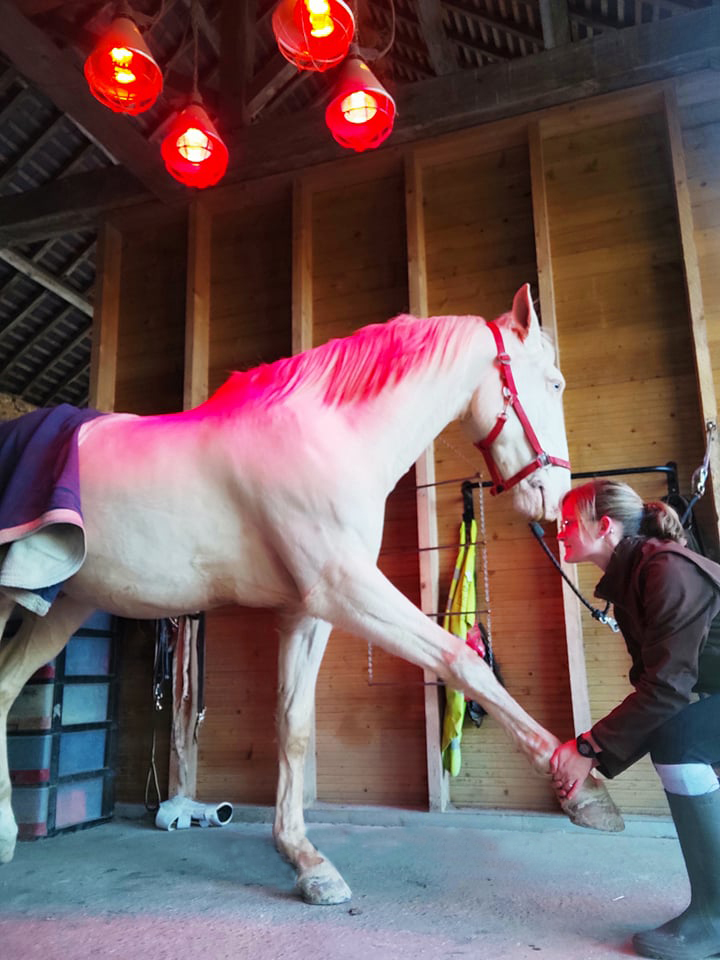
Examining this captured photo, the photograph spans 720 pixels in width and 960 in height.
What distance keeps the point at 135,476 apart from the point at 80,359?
907 cm

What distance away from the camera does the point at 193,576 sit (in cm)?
209

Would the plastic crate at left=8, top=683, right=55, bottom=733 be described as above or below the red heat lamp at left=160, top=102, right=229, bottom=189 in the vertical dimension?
below

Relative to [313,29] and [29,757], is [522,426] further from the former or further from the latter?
[29,757]

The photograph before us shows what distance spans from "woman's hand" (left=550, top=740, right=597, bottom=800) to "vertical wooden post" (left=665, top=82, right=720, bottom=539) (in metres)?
1.79

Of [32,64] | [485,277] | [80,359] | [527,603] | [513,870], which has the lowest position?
[513,870]

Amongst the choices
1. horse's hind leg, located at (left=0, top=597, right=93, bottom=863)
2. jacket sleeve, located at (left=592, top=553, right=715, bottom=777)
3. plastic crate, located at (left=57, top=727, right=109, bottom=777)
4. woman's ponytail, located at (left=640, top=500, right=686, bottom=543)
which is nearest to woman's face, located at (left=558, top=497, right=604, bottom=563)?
woman's ponytail, located at (left=640, top=500, right=686, bottom=543)

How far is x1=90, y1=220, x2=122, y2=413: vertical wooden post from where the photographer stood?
4.40 metres

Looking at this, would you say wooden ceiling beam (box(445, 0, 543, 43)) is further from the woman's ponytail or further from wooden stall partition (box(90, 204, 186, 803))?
the woman's ponytail

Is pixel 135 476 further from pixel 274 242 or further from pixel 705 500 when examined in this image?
pixel 274 242

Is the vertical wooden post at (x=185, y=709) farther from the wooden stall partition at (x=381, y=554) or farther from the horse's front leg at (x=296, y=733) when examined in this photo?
the horse's front leg at (x=296, y=733)

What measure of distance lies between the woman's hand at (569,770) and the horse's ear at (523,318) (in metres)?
1.26

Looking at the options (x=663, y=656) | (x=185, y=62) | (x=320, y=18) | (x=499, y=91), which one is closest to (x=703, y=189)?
(x=499, y=91)

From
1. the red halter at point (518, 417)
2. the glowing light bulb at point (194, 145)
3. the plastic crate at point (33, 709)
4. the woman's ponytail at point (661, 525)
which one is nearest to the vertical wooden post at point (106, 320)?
the glowing light bulb at point (194, 145)

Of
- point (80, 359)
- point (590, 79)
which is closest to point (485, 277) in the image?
point (590, 79)
